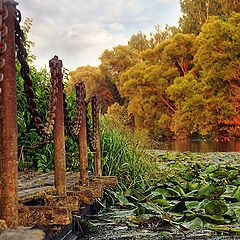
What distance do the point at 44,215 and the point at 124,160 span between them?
14.9 ft

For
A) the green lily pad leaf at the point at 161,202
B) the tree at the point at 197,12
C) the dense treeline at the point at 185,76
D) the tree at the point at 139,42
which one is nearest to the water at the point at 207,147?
the dense treeline at the point at 185,76

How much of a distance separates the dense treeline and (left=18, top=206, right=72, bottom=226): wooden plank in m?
14.4

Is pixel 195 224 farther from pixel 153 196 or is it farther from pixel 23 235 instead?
pixel 23 235

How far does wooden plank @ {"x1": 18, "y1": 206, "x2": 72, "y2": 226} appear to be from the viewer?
342cm

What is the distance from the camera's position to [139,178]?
8031 mm

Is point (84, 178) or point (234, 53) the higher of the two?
point (234, 53)

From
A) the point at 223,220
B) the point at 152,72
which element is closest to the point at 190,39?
the point at 152,72

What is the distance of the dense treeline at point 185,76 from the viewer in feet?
101

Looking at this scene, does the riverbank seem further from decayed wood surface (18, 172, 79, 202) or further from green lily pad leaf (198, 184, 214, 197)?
decayed wood surface (18, 172, 79, 202)

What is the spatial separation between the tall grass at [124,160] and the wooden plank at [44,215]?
405 centimetres

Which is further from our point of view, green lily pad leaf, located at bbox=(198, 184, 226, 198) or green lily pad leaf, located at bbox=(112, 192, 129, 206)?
green lily pad leaf, located at bbox=(198, 184, 226, 198)

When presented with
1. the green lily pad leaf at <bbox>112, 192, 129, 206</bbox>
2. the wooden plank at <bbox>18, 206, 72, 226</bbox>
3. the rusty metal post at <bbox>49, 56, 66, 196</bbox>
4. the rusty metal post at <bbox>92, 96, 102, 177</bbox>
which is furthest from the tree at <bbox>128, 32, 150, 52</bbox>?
the wooden plank at <bbox>18, 206, 72, 226</bbox>

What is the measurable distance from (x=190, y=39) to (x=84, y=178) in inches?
1397

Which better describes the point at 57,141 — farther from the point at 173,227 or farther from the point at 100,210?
the point at 100,210
